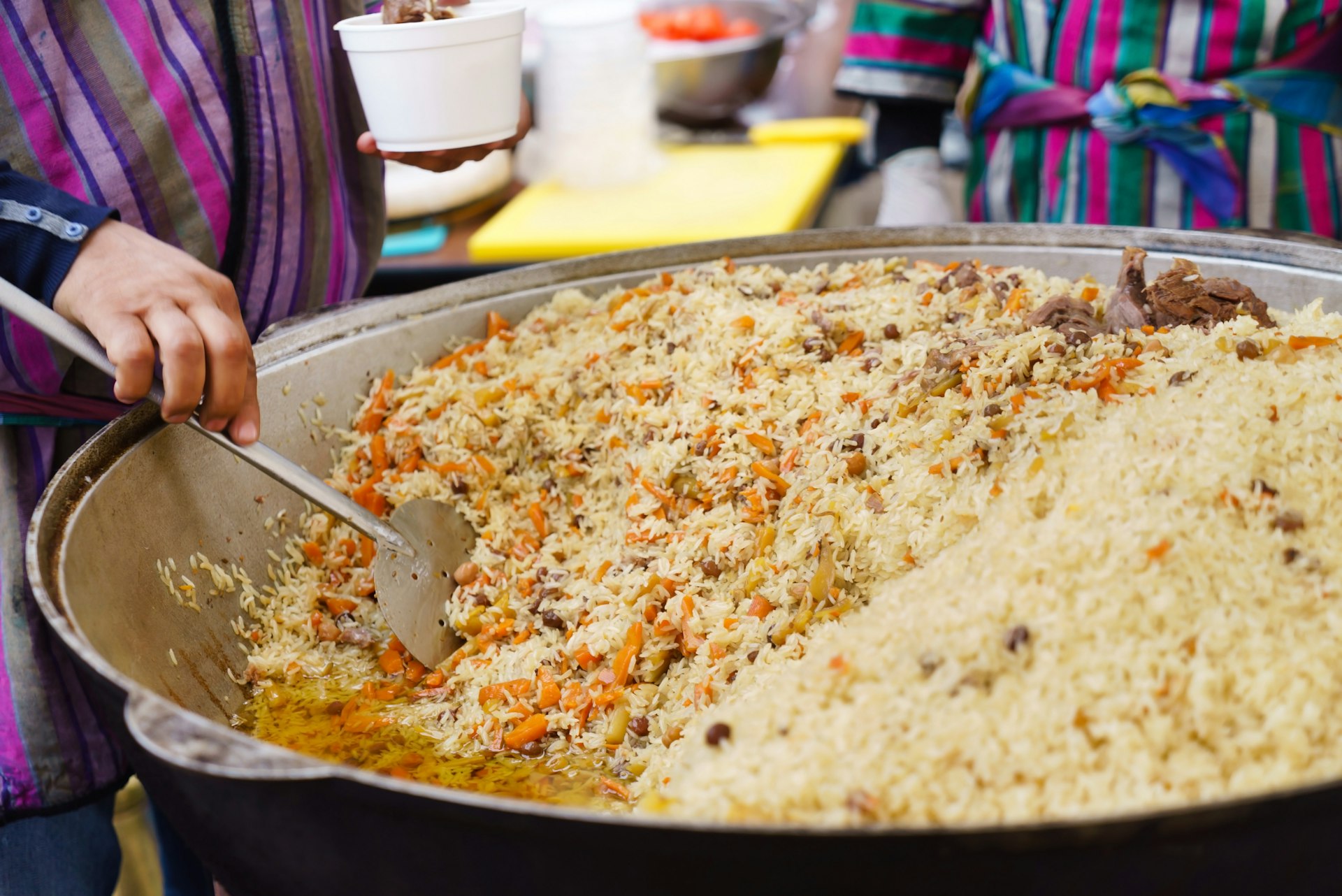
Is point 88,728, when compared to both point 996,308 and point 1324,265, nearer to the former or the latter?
point 996,308

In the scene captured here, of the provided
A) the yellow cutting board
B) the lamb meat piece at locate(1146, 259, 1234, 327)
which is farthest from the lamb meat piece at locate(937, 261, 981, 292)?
the yellow cutting board

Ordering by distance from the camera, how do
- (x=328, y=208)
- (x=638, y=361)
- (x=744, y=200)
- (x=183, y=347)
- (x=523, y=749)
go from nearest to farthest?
(x=183, y=347), (x=523, y=749), (x=638, y=361), (x=328, y=208), (x=744, y=200)

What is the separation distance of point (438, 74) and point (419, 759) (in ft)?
3.46

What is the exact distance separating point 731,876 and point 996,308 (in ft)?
4.08

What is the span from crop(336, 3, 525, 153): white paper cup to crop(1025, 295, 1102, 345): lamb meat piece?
3.19 feet

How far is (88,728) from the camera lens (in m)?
1.77

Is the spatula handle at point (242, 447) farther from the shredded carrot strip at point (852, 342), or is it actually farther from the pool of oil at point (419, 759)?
the shredded carrot strip at point (852, 342)

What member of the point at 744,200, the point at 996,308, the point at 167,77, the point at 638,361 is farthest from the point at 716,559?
the point at 744,200

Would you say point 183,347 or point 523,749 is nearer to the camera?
point 183,347

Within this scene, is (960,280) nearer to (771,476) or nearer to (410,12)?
(771,476)

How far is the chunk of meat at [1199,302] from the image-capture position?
159cm

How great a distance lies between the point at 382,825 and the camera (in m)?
0.89

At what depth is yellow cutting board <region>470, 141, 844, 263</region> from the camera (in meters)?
3.72

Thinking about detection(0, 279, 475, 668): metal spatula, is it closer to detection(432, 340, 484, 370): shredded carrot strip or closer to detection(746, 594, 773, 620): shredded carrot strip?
detection(432, 340, 484, 370): shredded carrot strip
